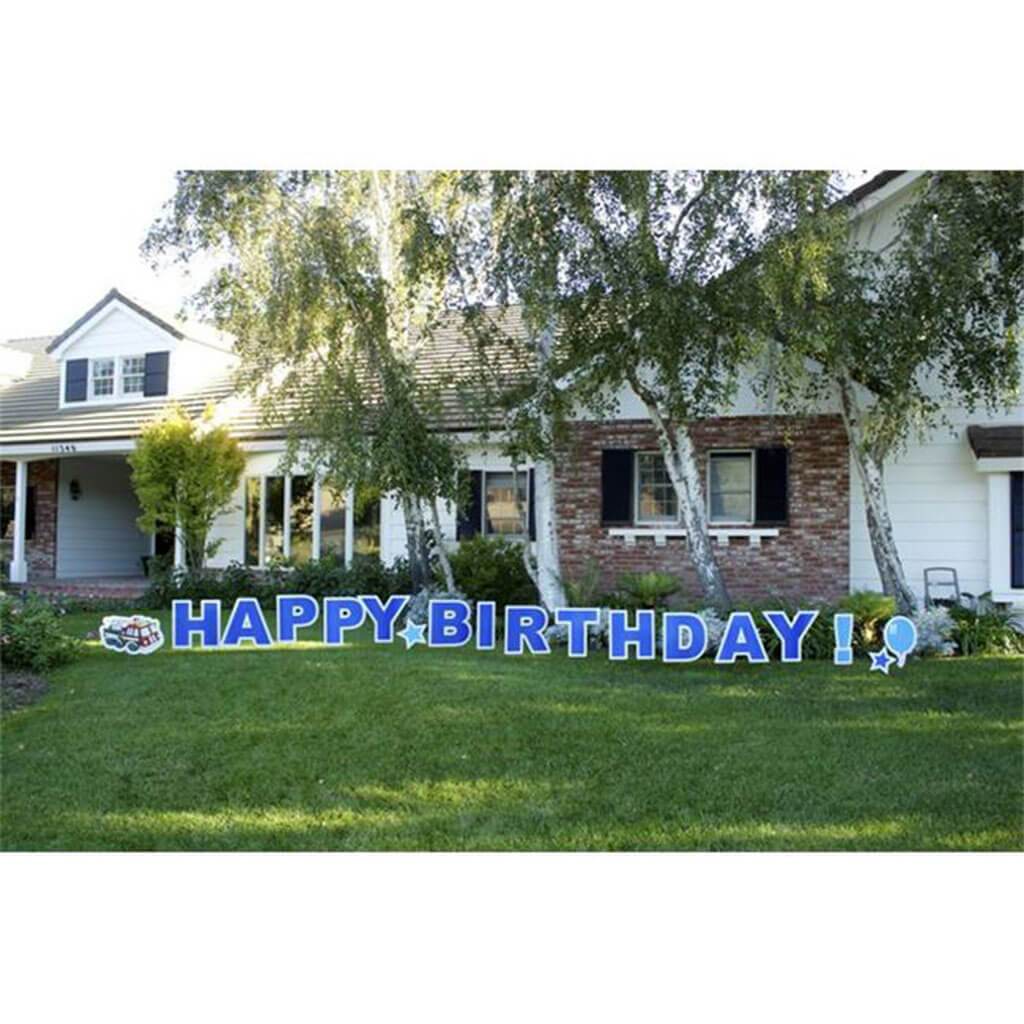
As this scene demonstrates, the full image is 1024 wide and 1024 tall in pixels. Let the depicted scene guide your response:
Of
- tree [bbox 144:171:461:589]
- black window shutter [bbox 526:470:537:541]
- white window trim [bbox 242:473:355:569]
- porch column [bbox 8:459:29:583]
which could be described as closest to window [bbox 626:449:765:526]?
black window shutter [bbox 526:470:537:541]

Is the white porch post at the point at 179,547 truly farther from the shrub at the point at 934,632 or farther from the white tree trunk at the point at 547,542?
the shrub at the point at 934,632

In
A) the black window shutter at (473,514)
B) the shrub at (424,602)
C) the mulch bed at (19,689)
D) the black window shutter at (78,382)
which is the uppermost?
the black window shutter at (78,382)

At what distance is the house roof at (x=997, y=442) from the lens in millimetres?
8594

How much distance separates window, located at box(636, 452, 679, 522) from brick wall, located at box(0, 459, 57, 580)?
606 cm

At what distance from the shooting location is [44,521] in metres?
9.46

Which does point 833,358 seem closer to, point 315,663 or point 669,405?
point 669,405

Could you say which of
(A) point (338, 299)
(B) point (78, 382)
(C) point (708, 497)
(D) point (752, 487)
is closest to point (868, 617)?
(D) point (752, 487)

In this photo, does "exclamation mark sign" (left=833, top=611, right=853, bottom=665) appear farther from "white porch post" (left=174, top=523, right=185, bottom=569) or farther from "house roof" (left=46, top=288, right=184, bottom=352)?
"house roof" (left=46, top=288, right=184, bottom=352)

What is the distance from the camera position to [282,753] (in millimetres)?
5434

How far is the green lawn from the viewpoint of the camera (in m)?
4.59

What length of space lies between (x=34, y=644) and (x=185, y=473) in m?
2.63

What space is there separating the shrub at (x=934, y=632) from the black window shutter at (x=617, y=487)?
321 centimetres

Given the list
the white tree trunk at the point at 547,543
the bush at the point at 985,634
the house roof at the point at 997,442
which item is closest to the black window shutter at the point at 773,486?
the house roof at the point at 997,442

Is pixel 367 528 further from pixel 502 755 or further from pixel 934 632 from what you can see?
pixel 934 632
